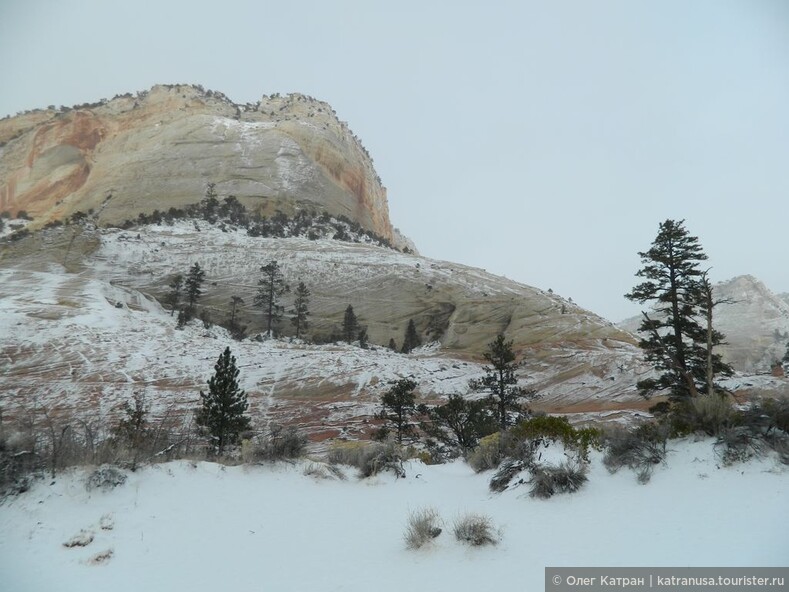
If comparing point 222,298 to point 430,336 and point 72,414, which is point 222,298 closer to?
point 430,336

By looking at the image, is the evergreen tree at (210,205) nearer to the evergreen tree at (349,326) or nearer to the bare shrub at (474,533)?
the evergreen tree at (349,326)

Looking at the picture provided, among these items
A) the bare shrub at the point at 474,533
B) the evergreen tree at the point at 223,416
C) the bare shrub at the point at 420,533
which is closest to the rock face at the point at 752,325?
the evergreen tree at the point at 223,416

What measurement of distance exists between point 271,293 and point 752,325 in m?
87.5

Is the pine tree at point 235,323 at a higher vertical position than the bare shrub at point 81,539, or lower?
higher

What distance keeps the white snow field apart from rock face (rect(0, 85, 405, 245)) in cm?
7229

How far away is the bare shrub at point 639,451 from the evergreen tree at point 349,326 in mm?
34802

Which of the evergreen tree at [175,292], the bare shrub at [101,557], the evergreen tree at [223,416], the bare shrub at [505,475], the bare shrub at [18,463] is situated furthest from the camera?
the evergreen tree at [175,292]

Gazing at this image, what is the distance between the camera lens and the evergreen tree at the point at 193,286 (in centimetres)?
4353

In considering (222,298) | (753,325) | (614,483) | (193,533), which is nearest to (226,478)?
(193,533)

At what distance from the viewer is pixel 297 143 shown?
94.2 meters

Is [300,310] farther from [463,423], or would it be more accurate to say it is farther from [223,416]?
[223,416]

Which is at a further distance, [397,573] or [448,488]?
[448,488]

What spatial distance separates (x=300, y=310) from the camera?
44531 millimetres

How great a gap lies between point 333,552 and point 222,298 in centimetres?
4538
